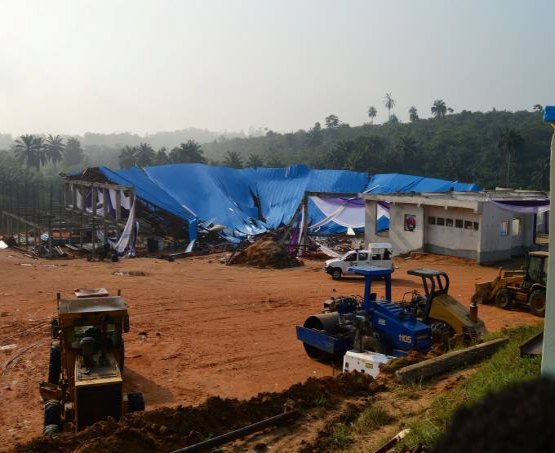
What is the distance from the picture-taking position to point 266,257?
31406 millimetres

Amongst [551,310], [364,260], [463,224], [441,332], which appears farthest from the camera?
[463,224]

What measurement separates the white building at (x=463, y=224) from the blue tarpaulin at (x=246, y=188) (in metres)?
8.80

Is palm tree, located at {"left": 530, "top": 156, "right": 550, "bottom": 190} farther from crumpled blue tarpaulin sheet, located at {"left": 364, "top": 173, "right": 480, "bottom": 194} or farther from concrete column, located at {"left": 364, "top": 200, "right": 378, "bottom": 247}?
concrete column, located at {"left": 364, "top": 200, "right": 378, "bottom": 247}

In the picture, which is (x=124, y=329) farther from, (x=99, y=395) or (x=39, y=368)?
(x=39, y=368)

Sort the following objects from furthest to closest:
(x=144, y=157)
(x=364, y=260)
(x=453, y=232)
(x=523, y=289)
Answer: (x=144, y=157)
(x=453, y=232)
(x=364, y=260)
(x=523, y=289)

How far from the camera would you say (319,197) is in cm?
3991

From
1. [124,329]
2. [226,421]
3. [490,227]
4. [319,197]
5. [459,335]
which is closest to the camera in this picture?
[226,421]

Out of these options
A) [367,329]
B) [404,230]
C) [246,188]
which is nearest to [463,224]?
[404,230]

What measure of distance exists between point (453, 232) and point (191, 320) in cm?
1677

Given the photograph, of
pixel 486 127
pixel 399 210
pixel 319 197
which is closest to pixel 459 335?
pixel 399 210

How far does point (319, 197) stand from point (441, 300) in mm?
25959

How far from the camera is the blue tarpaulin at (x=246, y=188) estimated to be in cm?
4316

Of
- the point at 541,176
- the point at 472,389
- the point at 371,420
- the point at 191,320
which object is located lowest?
the point at 191,320

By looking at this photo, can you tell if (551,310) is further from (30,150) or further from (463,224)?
(30,150)
